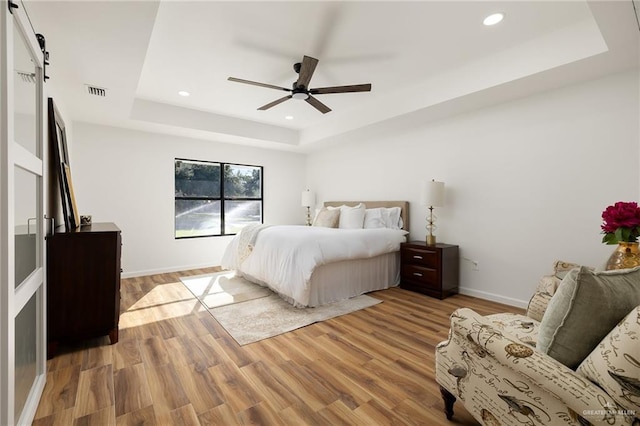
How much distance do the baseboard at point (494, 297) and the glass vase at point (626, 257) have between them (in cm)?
157

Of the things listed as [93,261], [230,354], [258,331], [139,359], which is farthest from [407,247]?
[93,261]

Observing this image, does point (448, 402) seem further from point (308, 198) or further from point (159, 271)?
point (308, 198)

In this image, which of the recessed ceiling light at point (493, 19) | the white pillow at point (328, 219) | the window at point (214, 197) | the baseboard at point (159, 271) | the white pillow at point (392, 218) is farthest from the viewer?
the window at point (214, 197)

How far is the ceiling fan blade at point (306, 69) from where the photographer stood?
253cm

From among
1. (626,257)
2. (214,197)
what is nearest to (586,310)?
(626,257)

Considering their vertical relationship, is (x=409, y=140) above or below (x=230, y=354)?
above

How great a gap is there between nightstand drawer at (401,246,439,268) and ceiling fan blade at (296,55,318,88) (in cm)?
243

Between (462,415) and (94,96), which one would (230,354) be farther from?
(94,96)

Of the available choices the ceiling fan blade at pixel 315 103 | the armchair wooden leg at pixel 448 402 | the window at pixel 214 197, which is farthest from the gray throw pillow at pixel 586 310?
the window at pixel 214 197

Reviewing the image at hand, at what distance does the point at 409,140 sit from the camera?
445 centimetres

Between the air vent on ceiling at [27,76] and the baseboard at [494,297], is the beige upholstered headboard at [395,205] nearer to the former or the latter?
the baseboard at [494,297]

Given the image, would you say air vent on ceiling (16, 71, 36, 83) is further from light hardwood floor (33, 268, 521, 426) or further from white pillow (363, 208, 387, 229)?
white pillow (363, 208, 387, 229)

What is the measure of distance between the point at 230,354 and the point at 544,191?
346 cm

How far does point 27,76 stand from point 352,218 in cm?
384
